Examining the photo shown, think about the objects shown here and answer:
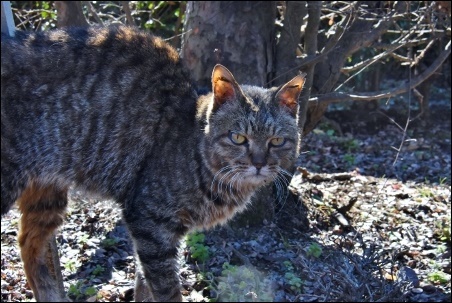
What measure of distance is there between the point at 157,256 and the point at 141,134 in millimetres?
759

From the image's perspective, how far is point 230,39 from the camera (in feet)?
17.2

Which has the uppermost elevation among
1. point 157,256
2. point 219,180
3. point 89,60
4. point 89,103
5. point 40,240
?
point 89,60

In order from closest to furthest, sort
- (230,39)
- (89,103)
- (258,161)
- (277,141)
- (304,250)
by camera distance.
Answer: (258,161)
(277,141)
(89,103)
(304,250)
(230,39)

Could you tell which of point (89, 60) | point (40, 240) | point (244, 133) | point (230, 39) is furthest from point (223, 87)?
point (40, 240)

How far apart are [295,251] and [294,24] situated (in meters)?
1.87

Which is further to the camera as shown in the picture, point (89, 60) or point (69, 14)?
point (69, 14)

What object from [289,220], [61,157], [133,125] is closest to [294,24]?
[289,220]

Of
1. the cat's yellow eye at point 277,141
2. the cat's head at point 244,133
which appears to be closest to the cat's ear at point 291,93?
the cat's head at point 244,133

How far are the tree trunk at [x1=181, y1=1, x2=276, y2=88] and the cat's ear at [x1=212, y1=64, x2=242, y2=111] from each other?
126 cm

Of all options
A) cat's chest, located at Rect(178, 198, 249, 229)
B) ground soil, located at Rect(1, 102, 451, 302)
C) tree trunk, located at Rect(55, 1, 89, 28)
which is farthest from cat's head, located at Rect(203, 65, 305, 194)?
tree trunk, located at Rect(55, 1, 89, 28)

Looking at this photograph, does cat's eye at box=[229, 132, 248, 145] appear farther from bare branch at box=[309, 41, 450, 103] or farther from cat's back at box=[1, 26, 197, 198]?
bare branch at box=[309, 41, 450, 103]

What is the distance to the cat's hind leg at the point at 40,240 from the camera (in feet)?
14.4

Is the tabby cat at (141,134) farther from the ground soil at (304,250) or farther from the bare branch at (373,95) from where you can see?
the bare branch at (373,95)

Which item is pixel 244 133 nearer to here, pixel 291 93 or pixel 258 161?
pixel 258 161
